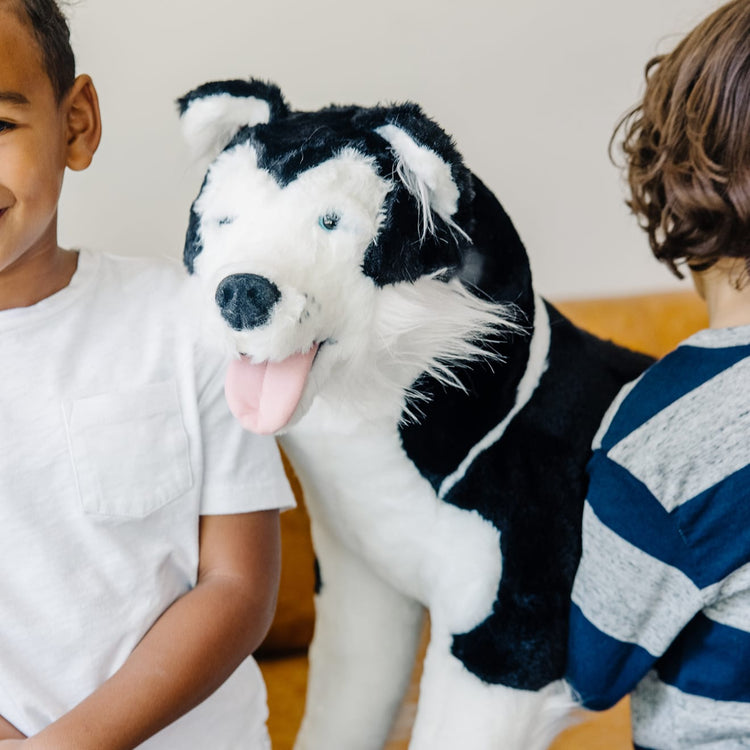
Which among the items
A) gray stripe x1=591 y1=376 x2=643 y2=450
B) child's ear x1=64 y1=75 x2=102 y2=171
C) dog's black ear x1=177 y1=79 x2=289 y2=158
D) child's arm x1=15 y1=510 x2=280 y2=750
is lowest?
child's arm x1=15 y1=510 x2=280 y2=750

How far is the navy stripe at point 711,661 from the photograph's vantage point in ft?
2.09

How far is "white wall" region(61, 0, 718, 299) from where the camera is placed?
3.08 feet

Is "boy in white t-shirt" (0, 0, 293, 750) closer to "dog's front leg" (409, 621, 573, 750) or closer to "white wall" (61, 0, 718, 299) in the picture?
"dog's front leg" (409, 621, 573, 750)

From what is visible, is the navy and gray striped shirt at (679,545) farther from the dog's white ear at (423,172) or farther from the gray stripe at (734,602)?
the dog's white ear at (423,172)

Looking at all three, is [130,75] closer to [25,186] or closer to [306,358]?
[25,186]

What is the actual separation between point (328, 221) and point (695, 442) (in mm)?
297

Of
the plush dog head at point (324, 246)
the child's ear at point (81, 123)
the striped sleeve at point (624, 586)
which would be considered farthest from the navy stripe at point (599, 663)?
the child's ear at point (81, 123)

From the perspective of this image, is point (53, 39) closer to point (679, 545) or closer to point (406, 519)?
point (406, 519)

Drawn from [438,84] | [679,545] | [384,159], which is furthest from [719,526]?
[438,84]

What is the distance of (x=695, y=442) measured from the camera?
0.62 meters

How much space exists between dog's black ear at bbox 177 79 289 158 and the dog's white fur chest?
0.70 feet

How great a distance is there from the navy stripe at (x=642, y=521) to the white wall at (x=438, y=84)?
0.48 m

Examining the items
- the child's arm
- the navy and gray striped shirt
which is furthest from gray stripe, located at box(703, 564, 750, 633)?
the child's arm

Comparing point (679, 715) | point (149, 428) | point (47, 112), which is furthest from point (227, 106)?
point (679, 715)
